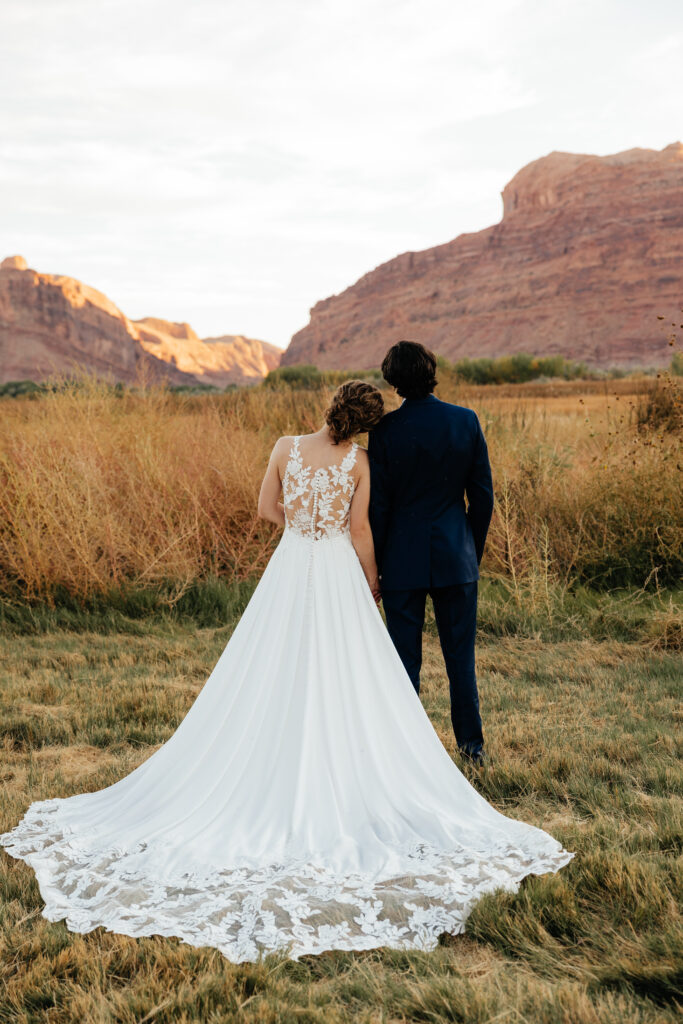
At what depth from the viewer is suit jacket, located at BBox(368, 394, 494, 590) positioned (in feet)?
12.6

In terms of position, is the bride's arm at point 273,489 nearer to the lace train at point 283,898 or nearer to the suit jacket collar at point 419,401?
the suit jacket collar at point 419,401

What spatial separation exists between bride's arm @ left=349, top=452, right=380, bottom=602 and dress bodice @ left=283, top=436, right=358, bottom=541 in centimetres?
4

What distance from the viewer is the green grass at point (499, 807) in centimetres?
246

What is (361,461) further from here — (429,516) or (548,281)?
(548,281)

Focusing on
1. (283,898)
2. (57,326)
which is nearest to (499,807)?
(283,898)

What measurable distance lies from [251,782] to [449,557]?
137cm

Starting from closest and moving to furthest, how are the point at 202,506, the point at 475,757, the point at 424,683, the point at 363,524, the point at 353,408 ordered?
the point at 353,408 < the point at 363,524 < the point at 475,757 < the point at 424,683 < the point at 202,506

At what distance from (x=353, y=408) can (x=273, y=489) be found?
0.67 m

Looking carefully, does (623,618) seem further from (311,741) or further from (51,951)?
(51,951)

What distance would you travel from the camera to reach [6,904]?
9.91ft

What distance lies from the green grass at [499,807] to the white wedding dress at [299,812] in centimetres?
10

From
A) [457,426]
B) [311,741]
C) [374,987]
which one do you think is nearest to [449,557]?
[457,426]

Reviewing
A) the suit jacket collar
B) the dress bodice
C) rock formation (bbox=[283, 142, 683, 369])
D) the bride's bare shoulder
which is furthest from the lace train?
rock formation (bbox=[283, 142, 683, 369])

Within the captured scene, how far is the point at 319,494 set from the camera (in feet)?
12.3
